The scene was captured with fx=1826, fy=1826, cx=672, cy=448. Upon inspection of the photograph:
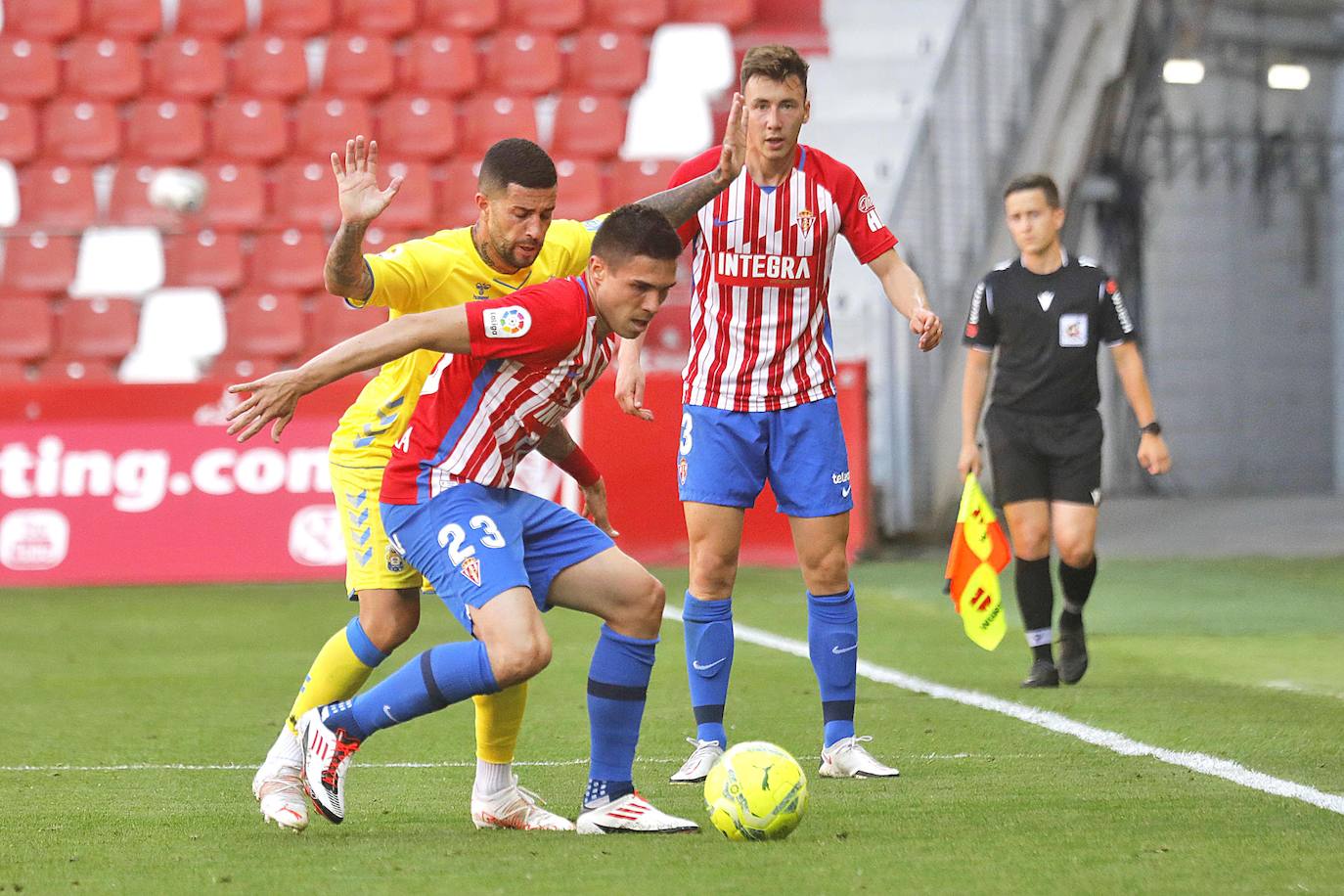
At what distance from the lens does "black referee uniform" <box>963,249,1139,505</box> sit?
6895 mm

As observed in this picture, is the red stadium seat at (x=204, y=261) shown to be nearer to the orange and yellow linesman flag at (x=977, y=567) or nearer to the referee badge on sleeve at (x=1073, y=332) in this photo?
the orange and yellow linesman flag at (x=977, y=567)

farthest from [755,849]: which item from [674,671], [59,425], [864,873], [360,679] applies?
[59,425]

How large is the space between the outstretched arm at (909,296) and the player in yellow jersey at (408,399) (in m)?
0.64

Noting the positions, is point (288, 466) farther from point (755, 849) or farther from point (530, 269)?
point (755, 849)

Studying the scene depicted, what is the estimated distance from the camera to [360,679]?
4738 mm

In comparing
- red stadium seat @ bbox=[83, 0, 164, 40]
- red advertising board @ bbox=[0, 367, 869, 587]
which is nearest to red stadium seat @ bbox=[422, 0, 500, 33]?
red stadium seat @ bbox=[83, 0, 164, 40]

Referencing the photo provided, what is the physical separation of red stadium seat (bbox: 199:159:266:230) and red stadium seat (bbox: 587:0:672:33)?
3385 millimetres

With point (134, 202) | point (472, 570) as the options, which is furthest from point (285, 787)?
point (134, 202)

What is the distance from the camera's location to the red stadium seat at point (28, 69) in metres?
15.9

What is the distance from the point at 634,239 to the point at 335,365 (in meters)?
0.77

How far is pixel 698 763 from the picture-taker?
507 cm

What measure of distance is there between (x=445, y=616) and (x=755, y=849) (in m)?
5.89

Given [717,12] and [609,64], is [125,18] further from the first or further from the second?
[717,12]

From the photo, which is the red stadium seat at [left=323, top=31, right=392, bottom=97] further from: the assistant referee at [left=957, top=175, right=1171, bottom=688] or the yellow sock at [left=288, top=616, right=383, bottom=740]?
the yellow sock at [left=288, top=616, right=383, bottom=740]
